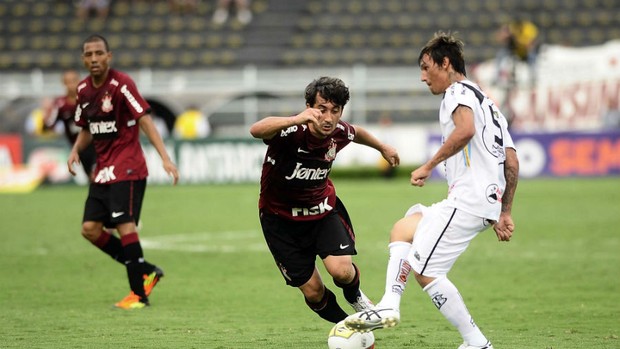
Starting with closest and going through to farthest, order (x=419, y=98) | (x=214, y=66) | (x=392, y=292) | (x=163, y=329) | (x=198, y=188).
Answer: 1. (x=392, y=292)
2. (x=163, y=329)
3. (x=198, y=188)
4. (x=419, y=98)
5. (x=214, y=66)

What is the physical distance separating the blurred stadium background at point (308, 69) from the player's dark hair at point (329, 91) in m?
19.7

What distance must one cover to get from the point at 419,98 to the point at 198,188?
347 inches

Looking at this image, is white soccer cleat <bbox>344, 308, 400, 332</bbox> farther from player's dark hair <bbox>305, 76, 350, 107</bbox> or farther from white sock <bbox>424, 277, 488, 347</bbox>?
player's dark hair <bbox>305, 76, 350, 107</bbox>

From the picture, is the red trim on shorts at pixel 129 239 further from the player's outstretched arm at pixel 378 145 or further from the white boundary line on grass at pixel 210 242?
the white boundary line on grass at pixel 210 242

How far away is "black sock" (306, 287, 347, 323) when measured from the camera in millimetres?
7824

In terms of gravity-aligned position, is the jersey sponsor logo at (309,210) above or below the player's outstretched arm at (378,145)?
below

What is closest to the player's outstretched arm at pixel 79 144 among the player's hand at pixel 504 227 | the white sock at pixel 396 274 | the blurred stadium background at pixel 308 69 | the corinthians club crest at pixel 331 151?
the corinthians club crest at pixel 331 151

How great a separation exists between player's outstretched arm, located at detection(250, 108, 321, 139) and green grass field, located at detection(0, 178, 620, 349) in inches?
64.1

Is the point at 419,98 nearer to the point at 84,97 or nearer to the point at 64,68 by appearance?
the point at 64,68

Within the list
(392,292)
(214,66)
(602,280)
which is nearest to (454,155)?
(392,292)

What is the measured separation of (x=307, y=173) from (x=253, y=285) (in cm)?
388

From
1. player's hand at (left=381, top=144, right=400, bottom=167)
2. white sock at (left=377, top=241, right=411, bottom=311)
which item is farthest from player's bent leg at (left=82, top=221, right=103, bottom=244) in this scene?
white sock at (left=377, top=241, right=411, bottom=311)

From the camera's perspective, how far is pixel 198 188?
26.4m

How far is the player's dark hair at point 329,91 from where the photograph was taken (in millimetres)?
7156
